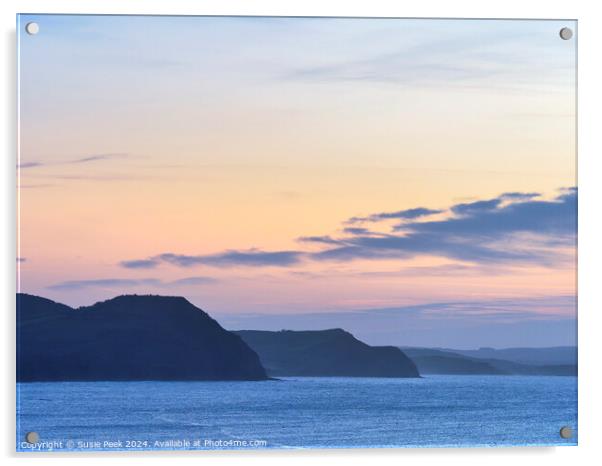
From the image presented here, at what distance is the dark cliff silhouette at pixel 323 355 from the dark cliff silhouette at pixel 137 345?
0.09m

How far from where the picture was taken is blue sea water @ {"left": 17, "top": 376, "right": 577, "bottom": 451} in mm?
7688

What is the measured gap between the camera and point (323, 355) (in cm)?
791

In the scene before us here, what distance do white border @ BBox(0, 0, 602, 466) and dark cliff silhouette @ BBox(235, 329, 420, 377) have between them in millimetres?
536

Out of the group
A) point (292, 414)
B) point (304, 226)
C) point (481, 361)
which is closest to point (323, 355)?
point (292, 414)

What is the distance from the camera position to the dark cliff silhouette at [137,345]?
777 cm

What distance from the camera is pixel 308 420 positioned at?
7.84 m

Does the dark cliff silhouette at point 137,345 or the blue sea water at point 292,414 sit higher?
the dark cliff silhouette at point 137,345

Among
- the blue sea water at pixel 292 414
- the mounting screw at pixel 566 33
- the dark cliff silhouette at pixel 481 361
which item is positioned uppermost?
the mounting screw at pixel 566 33
